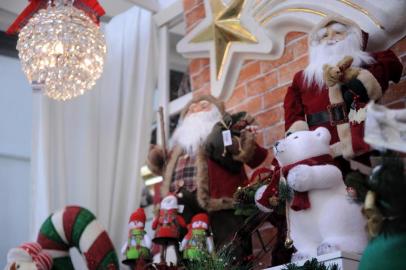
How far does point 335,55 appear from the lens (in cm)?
208

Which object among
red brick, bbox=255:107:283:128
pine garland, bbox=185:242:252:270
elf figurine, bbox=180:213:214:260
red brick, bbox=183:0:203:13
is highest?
red brick, bbox=183:0:203:13

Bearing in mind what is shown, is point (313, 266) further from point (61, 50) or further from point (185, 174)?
point (61, 50)

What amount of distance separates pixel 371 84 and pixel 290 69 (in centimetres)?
64

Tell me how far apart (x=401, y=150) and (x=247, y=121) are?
3.33ft

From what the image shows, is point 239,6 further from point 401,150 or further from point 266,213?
point 401,150

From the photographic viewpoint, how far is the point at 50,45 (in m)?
2.42

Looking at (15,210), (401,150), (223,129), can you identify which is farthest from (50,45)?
(401,150)

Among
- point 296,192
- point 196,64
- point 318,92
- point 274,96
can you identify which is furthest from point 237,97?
point 296,192

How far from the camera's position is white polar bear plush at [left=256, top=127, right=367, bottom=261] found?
171cm

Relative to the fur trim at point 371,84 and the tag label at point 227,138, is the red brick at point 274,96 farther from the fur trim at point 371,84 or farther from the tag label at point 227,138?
the fur trim at point 371,84

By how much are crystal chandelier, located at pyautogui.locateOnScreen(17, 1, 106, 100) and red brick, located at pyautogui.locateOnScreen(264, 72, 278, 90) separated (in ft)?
2.08

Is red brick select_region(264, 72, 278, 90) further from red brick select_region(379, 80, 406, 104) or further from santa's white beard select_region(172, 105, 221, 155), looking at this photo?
red brick select_region(379, 80, 406, 104)

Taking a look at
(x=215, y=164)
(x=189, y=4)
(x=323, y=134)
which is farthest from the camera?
(x=189, y=4)

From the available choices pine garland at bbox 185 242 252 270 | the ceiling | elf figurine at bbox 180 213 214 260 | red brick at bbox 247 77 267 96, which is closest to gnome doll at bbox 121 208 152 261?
elf figurine at bbox 180 213 214 260
